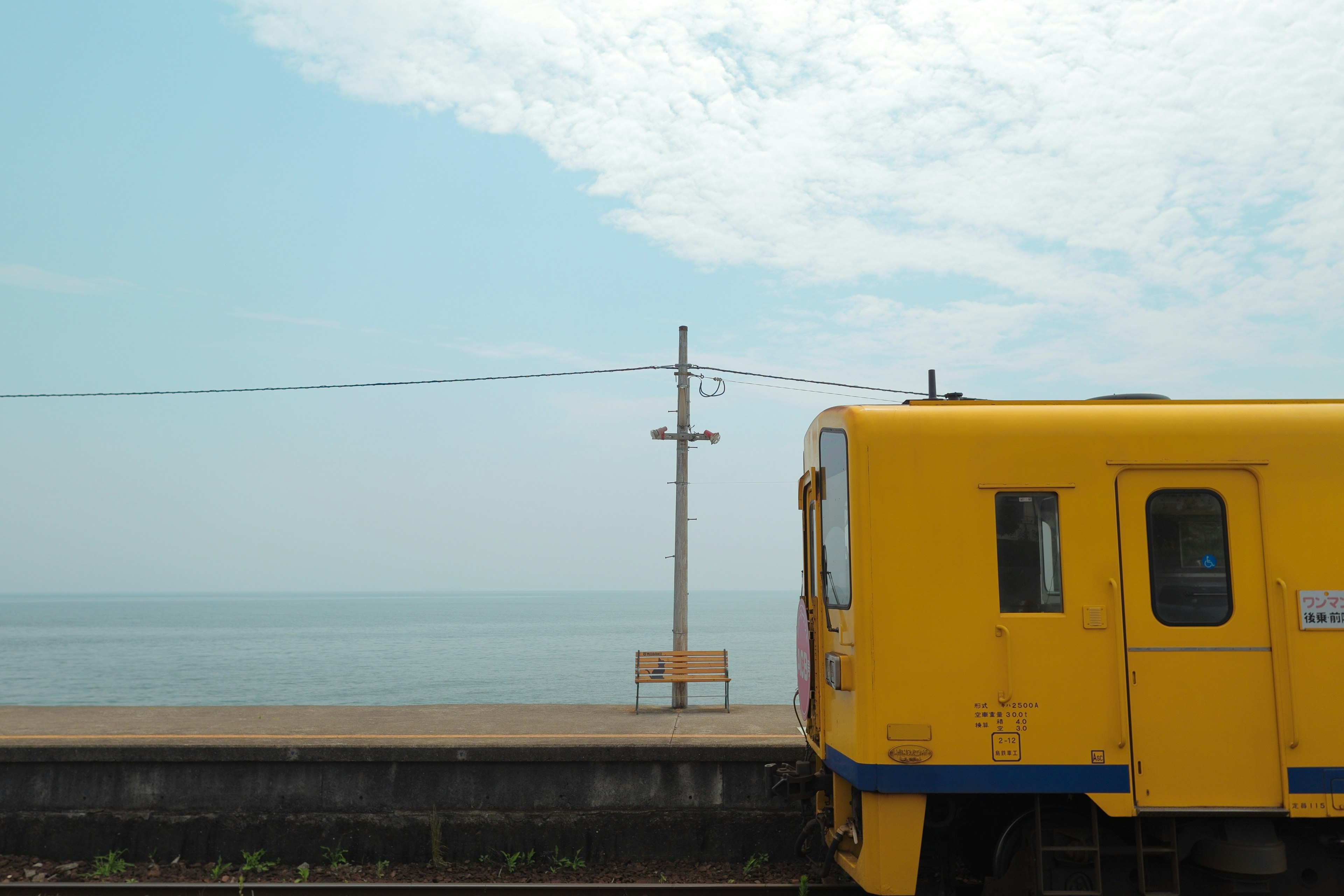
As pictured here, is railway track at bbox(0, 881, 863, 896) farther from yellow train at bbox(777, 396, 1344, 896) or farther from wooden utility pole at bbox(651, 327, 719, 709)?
wooden utility pole at bbox(651, 327, 719, 709)

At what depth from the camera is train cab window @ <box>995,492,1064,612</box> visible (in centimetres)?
457

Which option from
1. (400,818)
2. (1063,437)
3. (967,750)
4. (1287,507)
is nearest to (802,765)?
(967,750)

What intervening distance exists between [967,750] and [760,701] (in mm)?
28086

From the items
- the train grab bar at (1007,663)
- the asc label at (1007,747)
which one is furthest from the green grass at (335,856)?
the train grab bar at (1007,663)

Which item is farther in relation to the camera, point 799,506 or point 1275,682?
point 799,506

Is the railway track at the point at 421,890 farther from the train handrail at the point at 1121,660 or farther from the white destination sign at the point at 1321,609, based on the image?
the white destination sign at the point at 1321,609

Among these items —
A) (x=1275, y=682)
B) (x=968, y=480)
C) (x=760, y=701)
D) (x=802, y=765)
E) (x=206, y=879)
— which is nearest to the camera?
(x=1275, y=682)

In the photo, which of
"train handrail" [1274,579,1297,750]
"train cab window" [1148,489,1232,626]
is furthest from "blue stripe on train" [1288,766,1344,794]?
"train cab window" [1148,489,1232,626]

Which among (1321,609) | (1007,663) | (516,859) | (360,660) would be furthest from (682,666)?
(360,660)

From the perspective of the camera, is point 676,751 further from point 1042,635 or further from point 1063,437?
point 1063,437

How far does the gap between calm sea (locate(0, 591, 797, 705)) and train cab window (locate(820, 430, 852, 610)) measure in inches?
579

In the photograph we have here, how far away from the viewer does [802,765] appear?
5.52 metres

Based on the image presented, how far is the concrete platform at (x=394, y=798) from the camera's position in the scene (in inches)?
282

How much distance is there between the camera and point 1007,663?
14.6 feet
